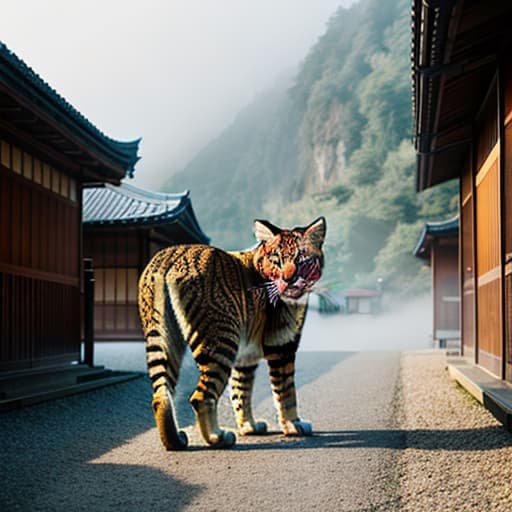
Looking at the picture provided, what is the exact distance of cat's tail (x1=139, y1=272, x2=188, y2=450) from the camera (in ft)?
16.6

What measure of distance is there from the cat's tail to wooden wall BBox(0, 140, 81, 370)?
3.99 m

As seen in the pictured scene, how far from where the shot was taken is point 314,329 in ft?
152

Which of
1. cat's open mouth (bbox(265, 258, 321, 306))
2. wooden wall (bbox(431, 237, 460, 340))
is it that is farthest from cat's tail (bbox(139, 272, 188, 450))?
wooden wall (bbox(431, 237, 460, 340))

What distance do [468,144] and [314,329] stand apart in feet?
115

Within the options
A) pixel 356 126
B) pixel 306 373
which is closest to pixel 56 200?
pixel 306 373

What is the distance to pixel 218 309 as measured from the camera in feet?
17.0

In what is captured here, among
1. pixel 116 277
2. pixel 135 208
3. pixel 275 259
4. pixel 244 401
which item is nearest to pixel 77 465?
pixel 244 401

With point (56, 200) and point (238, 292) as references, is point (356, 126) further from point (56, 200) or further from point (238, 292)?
point (238, 292)

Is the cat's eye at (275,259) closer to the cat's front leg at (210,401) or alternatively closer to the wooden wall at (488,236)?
the cat's front leg at (210,401)

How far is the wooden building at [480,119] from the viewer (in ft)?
22.2

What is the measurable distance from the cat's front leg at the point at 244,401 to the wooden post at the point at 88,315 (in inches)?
237

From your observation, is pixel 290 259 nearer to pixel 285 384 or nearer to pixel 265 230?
pixel 265 230

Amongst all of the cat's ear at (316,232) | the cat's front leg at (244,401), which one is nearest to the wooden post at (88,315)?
the cat's front leg at (244,401)

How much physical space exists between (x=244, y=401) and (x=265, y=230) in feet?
4.92
